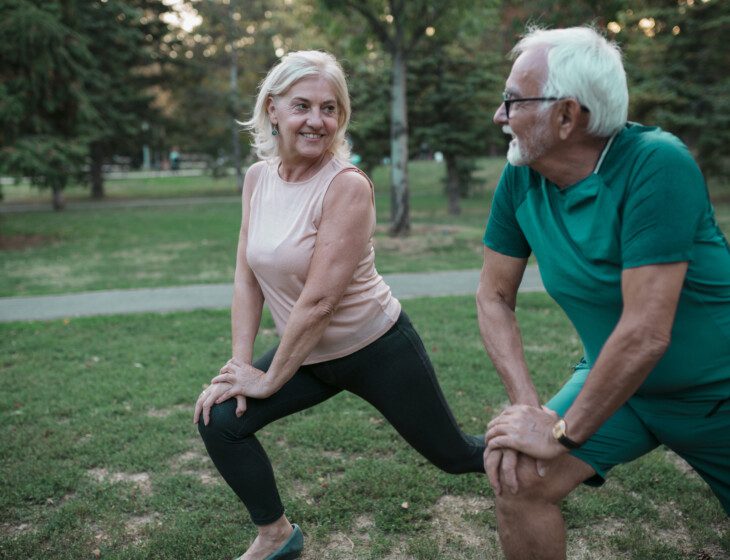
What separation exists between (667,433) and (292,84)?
187 cm

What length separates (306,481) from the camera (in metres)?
3.87

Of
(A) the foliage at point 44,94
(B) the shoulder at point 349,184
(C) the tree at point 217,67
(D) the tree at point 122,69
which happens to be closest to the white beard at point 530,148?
(B) the shoulder at point 349,184

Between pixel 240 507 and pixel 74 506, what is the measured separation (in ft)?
2.69

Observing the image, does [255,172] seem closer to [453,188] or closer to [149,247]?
[149,247]

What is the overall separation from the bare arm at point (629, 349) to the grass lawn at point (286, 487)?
1243 millimetres

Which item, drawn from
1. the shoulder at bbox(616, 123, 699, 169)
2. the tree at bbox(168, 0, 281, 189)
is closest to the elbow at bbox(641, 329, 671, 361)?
the shoulder at bbox(616, 123, 699, 169)

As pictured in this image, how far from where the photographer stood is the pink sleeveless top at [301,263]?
2.81 meters

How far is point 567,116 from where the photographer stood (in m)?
2.12

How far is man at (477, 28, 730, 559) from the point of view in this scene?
6.52 feet

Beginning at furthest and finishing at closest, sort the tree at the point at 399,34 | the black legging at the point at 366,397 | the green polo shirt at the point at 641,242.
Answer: the tree at the point at 399,34 → the black legging at the point at 366,397 → the green polo shirt at the point at 641,242

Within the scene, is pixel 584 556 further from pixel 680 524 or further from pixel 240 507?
pixel 240 507

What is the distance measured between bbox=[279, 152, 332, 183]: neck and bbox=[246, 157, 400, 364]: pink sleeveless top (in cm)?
3

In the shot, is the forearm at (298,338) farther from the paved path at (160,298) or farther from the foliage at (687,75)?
the foliage at (687,75)

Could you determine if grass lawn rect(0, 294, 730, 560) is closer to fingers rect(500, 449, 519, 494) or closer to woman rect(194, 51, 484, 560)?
woman rect(194, 51, 484, 560)
